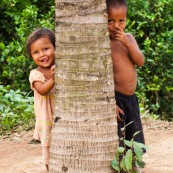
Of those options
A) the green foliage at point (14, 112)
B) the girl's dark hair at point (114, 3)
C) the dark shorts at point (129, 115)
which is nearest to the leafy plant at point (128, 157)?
the dark shorts at point (129, 115)

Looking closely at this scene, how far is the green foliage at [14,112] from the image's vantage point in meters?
6.25

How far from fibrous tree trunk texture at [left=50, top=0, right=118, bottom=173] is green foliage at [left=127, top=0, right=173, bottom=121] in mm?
4735

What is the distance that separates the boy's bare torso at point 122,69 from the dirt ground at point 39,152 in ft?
2.79

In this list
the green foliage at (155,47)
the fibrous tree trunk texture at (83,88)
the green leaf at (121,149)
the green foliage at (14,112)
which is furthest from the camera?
the green foliage at (155,47)

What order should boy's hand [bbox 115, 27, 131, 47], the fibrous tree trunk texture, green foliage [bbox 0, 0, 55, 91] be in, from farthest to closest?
green foliage [bbox 0, 0, 55, 91]
boy's hand [bbox 115, 27, 131, 47]
the fibrous tree trunk texture

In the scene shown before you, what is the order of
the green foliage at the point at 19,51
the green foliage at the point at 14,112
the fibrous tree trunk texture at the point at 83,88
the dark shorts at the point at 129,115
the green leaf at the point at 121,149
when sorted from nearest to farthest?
the fibrous tree trunk texture at the point at 83,88, the green leaf at the point at 121,149, the dark shorts at the point at 129,115, the green foliage at the point at 14,112, the green foliage at the point at 19,51

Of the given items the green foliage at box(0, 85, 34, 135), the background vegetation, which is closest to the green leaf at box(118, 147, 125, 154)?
the green foliage at box(0, 85, 34, 135)

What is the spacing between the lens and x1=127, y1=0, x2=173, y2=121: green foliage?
8.39 metres

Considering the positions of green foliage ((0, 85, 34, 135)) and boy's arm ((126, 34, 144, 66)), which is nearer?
boy's arm ((126, 34, 144, 66))

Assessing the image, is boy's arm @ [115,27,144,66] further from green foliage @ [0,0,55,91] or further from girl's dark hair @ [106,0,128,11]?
green foliage @ [0,0,55,91]

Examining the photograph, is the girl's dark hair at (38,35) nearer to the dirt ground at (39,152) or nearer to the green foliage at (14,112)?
the dirt ground at (39,152)

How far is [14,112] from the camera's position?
6527 mm

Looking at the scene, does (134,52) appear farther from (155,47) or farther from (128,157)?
(155,47)

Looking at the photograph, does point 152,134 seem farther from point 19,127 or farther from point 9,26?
point 9,26
